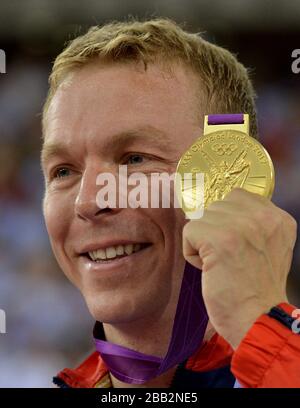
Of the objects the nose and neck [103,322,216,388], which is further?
neck [103,322,216,388]

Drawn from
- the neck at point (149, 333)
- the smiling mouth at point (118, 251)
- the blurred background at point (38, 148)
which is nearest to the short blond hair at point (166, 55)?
the smiling mouth at point (118, 251)

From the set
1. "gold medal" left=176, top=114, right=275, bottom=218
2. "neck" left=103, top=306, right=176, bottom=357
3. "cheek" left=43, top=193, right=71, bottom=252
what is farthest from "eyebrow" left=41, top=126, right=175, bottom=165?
"neck" left=103, top=306, right=176, bottom=357

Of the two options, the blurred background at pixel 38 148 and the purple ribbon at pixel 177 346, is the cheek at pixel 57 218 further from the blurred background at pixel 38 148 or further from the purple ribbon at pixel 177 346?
the blurred background at pixel 38 148

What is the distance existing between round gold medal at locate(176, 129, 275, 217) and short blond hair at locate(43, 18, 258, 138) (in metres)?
0.31

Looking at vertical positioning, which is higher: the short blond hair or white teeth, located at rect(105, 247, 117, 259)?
the short blond hair

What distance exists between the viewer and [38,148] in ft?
11.3

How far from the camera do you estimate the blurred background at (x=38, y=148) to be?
9.89ft

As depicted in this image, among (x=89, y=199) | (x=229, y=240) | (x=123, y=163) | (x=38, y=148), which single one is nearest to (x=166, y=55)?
(x=123, y=163)

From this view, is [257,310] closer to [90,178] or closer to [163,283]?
[163,283]

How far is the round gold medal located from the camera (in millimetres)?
1287

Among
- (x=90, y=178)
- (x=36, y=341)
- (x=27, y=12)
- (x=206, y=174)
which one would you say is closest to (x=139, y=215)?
(x=90, y=178)

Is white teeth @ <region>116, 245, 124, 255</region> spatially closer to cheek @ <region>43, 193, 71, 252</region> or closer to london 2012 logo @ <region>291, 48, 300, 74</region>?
cheek @ <region>43, 193, 71, 252</region>

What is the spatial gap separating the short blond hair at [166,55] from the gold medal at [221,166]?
31cm

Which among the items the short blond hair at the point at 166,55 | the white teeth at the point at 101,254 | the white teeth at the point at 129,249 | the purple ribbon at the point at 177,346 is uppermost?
the short blond hair at the point at 166,55
